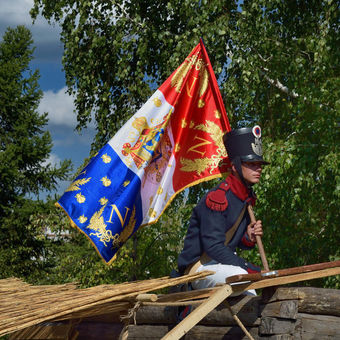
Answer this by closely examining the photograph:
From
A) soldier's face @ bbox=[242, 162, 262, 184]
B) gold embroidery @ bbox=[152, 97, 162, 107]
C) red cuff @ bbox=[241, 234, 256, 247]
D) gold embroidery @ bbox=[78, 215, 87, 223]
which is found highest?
gold embroidery @ bbox=[152, 97, 162, 107]

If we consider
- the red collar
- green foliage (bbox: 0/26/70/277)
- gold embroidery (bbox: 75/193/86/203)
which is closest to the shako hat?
the red collar

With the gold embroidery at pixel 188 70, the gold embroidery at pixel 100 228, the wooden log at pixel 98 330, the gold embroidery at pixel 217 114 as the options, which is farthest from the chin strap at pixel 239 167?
the wooden log at pixel 98 330

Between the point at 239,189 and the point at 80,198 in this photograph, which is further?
the point at 80,198

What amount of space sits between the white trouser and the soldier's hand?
336mm

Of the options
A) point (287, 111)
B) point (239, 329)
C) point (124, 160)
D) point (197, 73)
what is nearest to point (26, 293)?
point (124, 160)

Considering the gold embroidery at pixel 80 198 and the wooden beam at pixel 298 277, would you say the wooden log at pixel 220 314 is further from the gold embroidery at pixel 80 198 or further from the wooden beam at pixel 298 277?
the gold embroidery at pixel 80 198

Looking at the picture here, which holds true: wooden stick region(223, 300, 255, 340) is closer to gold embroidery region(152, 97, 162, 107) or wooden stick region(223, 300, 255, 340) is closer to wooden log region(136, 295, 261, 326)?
wooden log region(136, 295, 261, 326)

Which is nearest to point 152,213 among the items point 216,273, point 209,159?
point 209,159

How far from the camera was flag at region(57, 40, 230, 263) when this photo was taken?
5.73 m

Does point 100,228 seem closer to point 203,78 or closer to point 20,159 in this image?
point 203,78

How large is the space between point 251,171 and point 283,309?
4.33ft

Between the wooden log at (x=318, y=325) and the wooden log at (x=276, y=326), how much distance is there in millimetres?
43

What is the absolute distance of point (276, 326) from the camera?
3.99 metres

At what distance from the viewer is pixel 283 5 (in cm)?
1198
